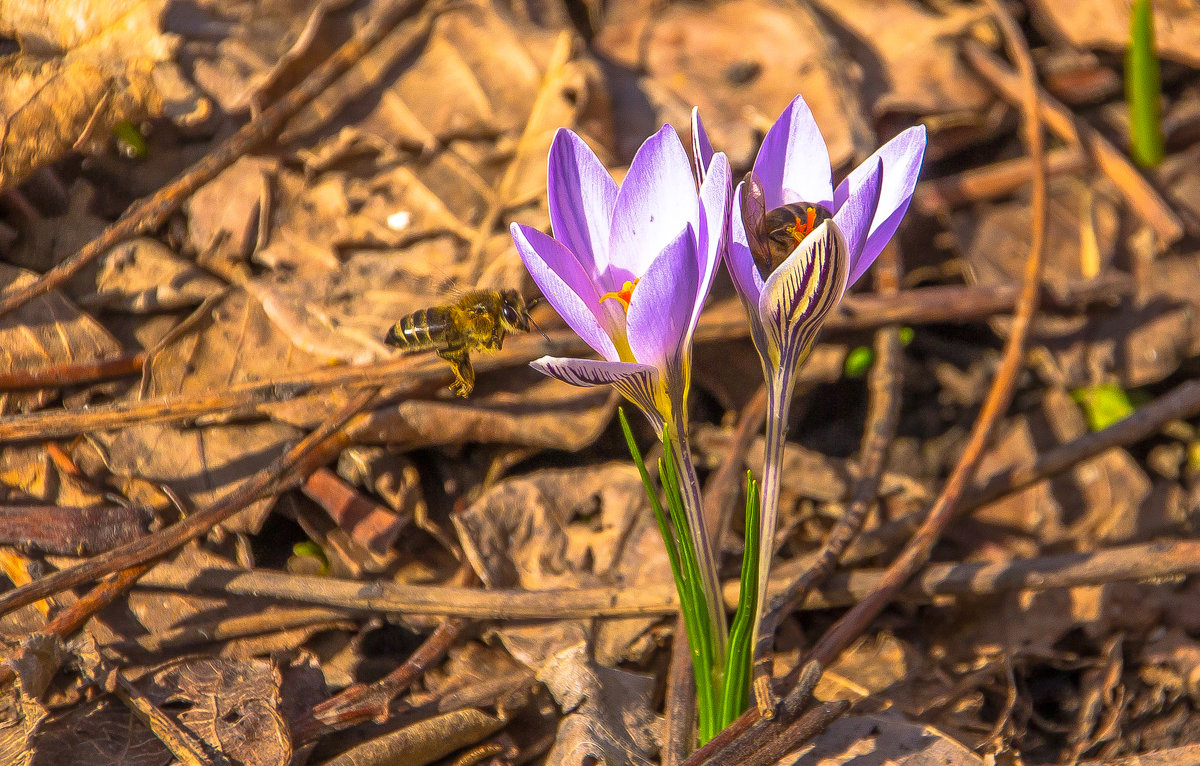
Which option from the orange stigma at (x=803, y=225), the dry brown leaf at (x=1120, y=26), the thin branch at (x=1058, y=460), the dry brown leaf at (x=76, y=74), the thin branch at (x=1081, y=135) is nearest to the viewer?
the orange stigma at (x=803, y=225)

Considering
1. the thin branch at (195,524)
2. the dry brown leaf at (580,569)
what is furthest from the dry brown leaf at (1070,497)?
the thin branch at (195,524)

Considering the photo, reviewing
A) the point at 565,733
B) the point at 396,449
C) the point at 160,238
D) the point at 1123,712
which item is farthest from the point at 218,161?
the point at 1123,712

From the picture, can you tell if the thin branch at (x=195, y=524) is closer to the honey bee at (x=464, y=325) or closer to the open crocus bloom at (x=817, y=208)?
the honey bee at (x=464, y=325)

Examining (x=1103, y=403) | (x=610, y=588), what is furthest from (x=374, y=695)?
(x=1103, y=403)

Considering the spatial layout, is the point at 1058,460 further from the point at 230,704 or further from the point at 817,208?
the point at 230,704

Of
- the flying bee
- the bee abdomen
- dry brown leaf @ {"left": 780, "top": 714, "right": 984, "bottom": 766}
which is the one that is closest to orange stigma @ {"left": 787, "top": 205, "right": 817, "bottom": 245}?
the flying bee

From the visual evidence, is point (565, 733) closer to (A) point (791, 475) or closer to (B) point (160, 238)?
(A) point (791, 475)
